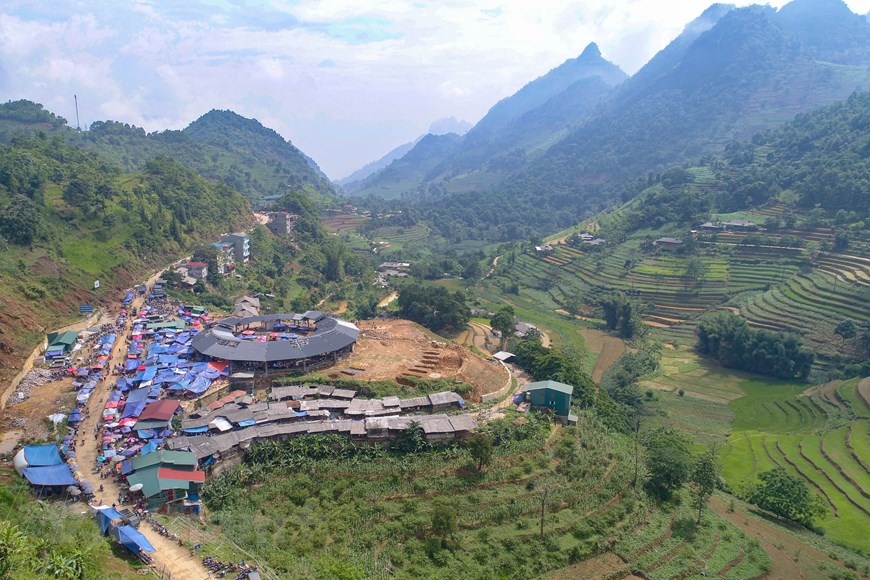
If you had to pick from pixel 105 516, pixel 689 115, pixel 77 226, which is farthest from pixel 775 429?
pixel 689 115

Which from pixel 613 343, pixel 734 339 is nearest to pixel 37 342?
pixel 613 343

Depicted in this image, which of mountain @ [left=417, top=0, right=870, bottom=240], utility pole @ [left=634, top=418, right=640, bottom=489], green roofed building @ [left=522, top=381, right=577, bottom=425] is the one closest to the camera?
utility pole @ [left=634, top=418, right=640, bottom=489]

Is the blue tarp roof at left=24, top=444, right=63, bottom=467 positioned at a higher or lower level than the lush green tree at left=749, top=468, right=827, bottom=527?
higher

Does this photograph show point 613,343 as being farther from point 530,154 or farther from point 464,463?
point 530,154

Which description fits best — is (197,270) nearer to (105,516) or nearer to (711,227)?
(105,516)

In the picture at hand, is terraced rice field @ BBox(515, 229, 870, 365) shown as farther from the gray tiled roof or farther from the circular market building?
the gray tiled roof

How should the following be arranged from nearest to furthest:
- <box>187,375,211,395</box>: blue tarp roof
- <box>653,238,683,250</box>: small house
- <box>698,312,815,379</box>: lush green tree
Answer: <box>187,375,211,395</box>: blue tarp roof, <box>698,312,815,379</box>: lush green tree, <box>653,238,683,250</box>: small house

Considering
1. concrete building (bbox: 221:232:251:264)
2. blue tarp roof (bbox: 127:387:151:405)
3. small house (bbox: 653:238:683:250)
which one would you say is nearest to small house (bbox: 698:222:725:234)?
small house (bbox: 653:238:683:250)

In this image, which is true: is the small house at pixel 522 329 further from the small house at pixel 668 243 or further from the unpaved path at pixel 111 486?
the unpaved path at pixel 111 486
